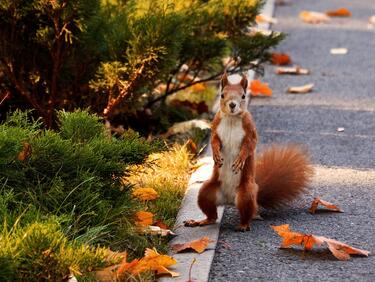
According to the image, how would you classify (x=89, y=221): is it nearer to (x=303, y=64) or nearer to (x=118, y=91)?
(x=118, y=91)

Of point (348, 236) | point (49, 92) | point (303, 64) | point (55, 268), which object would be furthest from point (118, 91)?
point (303, 64)

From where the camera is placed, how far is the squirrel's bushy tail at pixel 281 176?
525cm

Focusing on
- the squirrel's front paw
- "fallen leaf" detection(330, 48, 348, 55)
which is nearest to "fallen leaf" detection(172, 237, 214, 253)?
the squirrel's front paw

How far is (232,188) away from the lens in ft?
16.3

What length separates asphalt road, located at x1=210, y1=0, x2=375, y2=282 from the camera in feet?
14.8

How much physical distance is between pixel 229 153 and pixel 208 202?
26cm

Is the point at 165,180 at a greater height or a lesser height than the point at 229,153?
lesser

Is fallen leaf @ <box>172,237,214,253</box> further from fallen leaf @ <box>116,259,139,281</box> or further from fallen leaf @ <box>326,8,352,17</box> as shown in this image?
fallen leaf @ <box>326,8,352,17</box>

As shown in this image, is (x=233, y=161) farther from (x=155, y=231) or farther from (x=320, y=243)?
(x=320, y=243)

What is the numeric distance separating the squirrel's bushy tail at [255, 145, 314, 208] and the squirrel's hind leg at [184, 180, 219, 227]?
333 mm

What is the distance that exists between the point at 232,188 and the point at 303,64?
15.4 ft

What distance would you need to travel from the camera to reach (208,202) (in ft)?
16.4

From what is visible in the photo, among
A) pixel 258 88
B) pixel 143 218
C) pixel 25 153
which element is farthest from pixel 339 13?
pixel 25 153

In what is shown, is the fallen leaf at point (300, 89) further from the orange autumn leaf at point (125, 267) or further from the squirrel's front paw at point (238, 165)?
the orange autumn leaf at point (125, 267)
